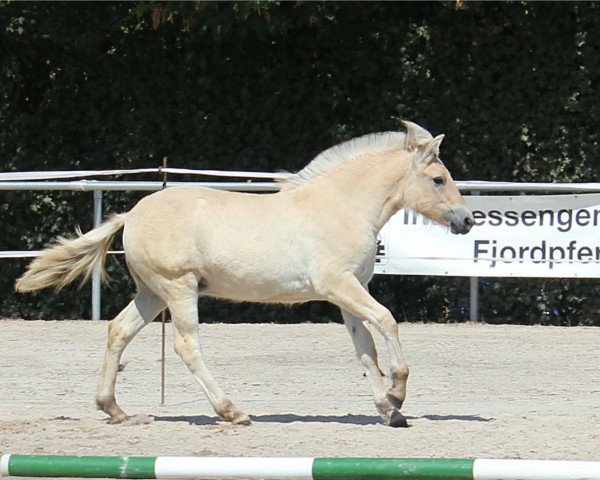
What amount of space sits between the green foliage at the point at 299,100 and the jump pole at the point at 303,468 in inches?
381

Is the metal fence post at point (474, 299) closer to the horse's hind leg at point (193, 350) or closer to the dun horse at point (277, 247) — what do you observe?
the dun horse at point (277, 247)

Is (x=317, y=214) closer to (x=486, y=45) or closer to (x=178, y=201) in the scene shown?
(x=178, y=201)

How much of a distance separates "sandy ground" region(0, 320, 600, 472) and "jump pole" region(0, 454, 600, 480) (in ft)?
7.70

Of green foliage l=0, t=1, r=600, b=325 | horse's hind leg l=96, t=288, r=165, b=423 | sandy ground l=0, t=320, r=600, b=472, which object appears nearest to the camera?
sandy ground l=0, t=320, r=600, b=472

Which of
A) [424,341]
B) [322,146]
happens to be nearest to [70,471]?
[424,341]

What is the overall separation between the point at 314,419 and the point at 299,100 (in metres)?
7.41

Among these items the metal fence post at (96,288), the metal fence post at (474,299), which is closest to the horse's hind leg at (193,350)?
the metal fence post at (96,288)

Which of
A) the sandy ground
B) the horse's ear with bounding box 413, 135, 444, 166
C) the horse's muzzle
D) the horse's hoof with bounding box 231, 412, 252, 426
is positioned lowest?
the sandy ground

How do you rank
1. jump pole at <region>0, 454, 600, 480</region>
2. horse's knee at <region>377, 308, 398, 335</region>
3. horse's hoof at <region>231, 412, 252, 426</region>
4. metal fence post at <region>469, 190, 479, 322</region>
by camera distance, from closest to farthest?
jump pole at <region>0, 454, 600, 480</region> → horse's knee at <region>377, 308, 398, 335</region> → horse's hoof at <region>231, 412, 252, 426</region> → metal fence post at <region>469, 190, 479, 322</region>

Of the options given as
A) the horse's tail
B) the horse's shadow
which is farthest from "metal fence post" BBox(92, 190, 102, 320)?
the horse's shadow

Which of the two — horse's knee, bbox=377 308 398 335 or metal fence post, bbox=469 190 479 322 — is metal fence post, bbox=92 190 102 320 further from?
horse's knee, bbox=377 308 398 335

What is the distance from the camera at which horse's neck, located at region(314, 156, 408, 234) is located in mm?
8523

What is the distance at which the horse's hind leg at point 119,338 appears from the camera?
8422 mm

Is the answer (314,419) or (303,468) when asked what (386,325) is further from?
(303,468)
